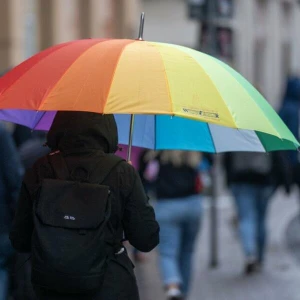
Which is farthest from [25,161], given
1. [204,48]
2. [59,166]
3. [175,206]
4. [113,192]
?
[204,48]

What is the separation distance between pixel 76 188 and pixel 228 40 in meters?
6.82

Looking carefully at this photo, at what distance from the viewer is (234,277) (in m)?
9.45

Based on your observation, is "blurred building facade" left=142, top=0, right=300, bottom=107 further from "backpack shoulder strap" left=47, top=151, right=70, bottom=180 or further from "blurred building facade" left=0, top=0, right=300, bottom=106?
"backpack shoulder strap" left=47, top=151, right=70, bottom=180

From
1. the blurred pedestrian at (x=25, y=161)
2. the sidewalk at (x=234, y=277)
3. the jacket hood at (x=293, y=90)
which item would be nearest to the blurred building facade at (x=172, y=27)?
the jacket hood at (x=293, y=90)

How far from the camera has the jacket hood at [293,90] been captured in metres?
10.3

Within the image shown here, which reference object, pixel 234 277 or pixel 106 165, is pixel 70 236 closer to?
pixel 106 165

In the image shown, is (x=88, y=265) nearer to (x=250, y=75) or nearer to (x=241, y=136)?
(x=241, y=136)

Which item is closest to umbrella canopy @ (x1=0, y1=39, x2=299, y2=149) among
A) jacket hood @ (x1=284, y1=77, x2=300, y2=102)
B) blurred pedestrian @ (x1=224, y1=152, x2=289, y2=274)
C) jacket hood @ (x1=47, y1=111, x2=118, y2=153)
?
jacket hood @ (x1=47, y1=111, x2=118, y2=153)

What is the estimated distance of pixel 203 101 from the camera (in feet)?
13.3

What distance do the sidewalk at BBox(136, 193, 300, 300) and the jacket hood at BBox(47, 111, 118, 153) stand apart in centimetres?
439

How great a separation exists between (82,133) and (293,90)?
6.52m

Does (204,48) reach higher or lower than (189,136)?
lower

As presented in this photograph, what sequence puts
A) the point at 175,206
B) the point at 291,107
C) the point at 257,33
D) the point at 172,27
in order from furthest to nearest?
the point at 257,33
the point at 172,27
the point at 291,107
the point at 175,206

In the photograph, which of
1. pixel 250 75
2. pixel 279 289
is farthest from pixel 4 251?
pixel 250 75
